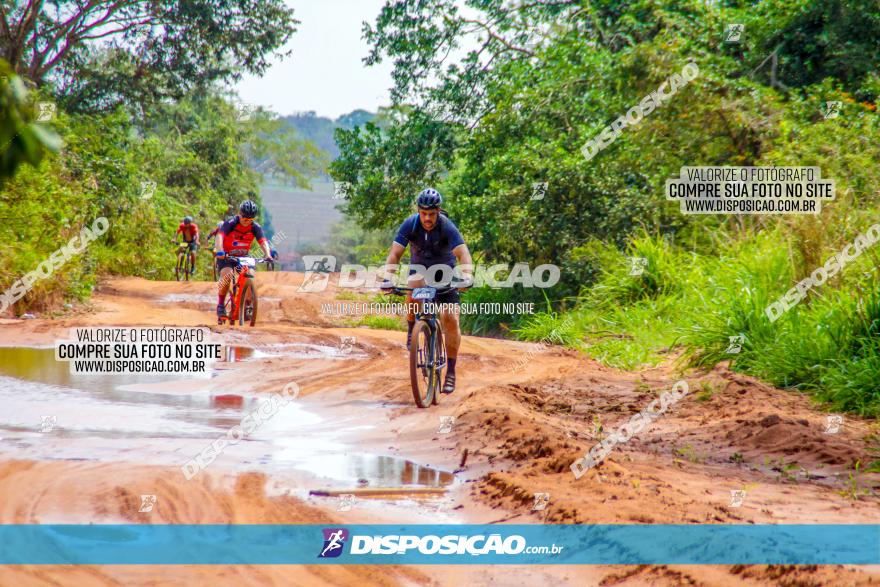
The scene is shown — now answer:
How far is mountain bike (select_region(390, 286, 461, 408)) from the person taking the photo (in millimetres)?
8867

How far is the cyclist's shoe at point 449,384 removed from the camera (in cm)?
1014

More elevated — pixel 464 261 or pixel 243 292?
pixel 464 261

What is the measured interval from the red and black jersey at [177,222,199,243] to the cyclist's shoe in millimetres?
17654

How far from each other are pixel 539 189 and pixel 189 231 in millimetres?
12522

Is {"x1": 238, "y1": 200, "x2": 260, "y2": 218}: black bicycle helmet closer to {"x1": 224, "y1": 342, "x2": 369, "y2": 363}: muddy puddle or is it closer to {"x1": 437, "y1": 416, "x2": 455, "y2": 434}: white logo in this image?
{"x1": 224, "y1": 342, "x2": 369, "y2": 363}: muddy puddle

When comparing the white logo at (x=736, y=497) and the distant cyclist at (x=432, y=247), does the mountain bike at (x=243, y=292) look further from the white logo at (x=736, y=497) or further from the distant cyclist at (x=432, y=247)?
the white logo at (x=736, y=497)

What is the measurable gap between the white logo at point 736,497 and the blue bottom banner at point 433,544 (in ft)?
1.78

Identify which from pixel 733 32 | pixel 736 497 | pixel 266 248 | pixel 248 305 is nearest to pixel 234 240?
pixel 266 248

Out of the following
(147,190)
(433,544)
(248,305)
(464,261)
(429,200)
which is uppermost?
(147,190)

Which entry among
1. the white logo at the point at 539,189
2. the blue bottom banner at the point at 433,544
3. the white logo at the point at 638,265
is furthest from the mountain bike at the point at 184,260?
the blue bottom banner at the point at 433,544

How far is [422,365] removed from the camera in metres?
9.05

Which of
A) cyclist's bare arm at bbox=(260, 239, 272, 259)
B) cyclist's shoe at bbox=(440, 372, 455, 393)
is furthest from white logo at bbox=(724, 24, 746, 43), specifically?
cyclist's shoe at bbox=(440, 372, 455, 393)

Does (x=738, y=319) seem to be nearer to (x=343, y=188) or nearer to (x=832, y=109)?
(x=832, y=109)

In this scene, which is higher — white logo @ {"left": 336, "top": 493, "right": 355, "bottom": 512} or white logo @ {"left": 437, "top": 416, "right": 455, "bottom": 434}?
white logo @ {"left": 437, "top": 416, "right": 455, "bottom": 434}
